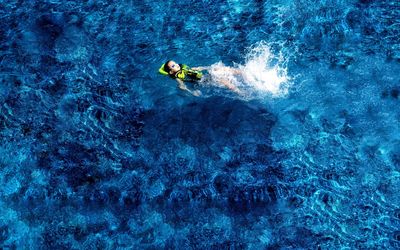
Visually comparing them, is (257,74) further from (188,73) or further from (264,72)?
(188,73)

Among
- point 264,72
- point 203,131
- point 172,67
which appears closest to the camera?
point 203,131

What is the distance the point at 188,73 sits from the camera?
8.77 m

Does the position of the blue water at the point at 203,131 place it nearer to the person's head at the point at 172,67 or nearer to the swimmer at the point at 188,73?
the swimmer at the point at 188,73

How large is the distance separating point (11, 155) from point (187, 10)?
18.6ft

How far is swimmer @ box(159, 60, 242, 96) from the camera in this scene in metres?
8.71

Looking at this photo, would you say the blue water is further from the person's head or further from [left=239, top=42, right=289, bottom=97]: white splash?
the person's head

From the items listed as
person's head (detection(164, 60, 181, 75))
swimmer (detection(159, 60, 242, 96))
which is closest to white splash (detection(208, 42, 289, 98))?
→ swimmer (detection(159, 60, 242, 96))

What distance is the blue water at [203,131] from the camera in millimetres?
7312

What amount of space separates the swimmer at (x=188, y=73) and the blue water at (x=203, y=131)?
0.80 ft

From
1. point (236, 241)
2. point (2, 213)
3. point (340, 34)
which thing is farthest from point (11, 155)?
point (340, 34)

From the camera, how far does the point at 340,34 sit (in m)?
9.37

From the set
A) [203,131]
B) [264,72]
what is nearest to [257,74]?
[264,72]

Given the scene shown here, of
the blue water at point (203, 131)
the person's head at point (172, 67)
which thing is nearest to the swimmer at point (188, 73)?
the person's head at point (172, 67)

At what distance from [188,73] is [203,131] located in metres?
1.40
